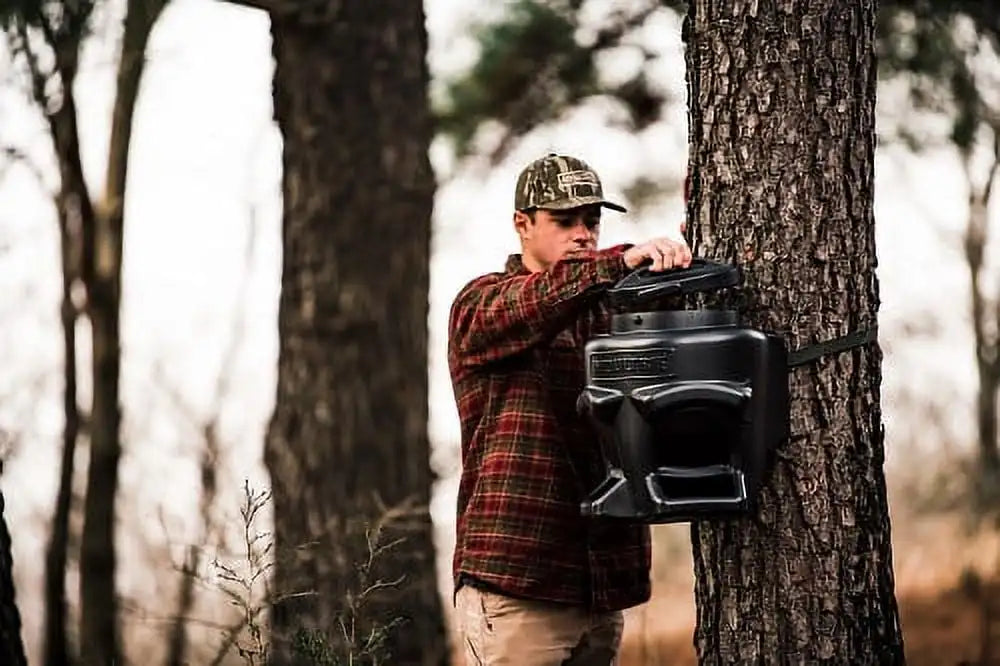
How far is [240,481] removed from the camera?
7898 millimetres

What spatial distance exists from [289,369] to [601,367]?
340cm

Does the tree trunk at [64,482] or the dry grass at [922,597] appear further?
the dry grass at [922,597]

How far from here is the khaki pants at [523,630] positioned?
140 inches

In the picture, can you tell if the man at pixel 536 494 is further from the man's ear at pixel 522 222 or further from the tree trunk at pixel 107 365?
the tree trunk at pixel 107 365

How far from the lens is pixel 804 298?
3.24 m

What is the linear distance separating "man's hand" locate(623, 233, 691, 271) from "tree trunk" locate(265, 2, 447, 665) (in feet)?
10.9

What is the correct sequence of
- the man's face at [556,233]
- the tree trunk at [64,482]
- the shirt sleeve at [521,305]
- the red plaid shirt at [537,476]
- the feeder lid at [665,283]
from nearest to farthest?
the feeder lid at [665,283]
the shirt sleeve at [521,305]
the red plaid shirt at [537,476]
the man's face at [556,233]
the tree trunk at [64,482]

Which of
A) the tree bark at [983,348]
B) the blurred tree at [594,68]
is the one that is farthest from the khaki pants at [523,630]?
the tree bark at [983,348]

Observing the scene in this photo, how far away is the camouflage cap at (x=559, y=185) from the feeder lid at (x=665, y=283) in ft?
1.90

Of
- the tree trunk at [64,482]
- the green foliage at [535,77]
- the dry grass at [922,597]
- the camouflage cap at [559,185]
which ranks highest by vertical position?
the green foliage at [535,77]

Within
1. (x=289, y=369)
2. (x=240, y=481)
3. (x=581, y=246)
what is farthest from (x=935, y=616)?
(x=581, y=246)

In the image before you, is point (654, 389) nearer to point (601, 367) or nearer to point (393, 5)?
point (601, 367)

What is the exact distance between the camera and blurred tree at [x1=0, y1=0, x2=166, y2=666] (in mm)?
7934

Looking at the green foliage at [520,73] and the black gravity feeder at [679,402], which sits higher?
the green foliage at [520,73]
